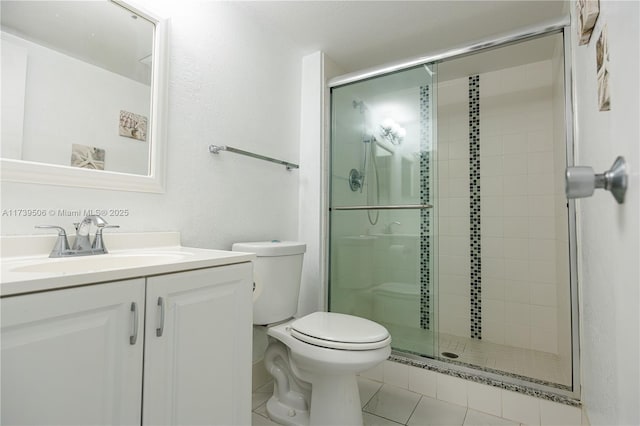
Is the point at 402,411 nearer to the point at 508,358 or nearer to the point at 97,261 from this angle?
the point at 508,358

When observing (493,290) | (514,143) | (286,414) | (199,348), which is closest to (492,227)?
(493,290)

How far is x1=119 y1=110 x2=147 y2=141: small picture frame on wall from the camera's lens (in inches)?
51.5

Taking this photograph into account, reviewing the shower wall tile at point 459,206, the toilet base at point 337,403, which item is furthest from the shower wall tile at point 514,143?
the toilet base at point 337,403

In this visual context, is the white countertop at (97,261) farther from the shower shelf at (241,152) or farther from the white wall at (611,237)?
the white wall at (611,237)

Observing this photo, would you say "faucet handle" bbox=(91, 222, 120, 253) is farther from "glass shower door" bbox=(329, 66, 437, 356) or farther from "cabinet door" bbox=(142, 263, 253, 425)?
"glass shower door" bbox=(329, 66, 437, 356)

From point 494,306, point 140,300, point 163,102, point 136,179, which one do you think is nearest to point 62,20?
point 163,102

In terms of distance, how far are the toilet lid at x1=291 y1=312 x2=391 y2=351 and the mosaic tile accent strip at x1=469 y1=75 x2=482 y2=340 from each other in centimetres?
146

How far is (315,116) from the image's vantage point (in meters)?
2.24

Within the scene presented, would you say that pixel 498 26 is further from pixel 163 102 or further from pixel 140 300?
pixel 140 300

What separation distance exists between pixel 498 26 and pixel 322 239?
1.72 metres

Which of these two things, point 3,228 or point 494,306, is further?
point 494,306

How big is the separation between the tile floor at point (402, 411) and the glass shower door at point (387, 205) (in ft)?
0.85

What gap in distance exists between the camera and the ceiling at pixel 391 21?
1789 millimetres

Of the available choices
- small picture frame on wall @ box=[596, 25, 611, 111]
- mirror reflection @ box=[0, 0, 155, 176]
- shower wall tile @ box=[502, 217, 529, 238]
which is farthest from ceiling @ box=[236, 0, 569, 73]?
shower wall tile @ box=[502, 217, 529, 238]
